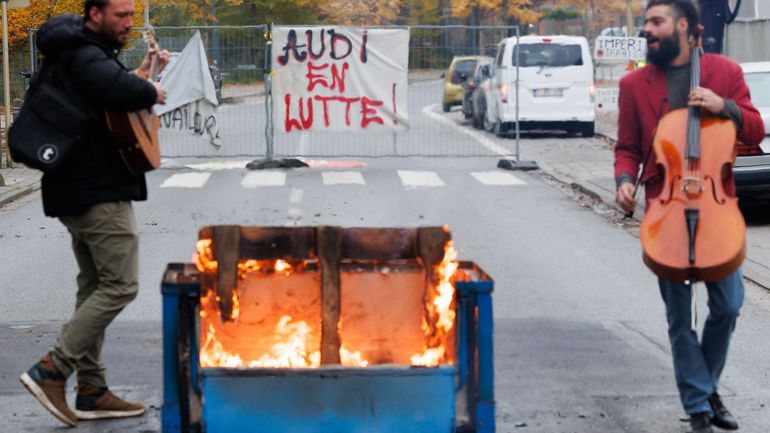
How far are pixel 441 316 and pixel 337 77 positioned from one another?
50.9ft

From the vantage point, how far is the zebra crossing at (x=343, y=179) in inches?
717

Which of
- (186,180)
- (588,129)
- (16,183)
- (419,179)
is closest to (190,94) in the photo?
(186,180)

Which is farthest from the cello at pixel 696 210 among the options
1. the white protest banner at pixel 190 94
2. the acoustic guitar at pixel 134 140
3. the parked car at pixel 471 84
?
the parked car at pixel 471 84

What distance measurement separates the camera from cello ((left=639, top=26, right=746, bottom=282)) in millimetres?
5398

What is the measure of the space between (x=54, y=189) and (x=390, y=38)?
49.2ft

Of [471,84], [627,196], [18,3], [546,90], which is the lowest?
[471,84]

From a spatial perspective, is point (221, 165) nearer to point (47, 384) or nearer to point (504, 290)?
point (504, 290)

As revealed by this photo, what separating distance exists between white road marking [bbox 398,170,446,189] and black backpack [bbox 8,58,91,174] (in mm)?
12127

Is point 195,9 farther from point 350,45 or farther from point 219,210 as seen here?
point 219,210

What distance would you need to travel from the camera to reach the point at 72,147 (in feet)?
18.7

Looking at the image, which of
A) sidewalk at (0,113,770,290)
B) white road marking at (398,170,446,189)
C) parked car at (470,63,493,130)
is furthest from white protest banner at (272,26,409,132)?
parked car at (470,63,493,130)

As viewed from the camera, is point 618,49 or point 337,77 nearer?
point 337,77

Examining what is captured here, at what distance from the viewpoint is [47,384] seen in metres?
5.87

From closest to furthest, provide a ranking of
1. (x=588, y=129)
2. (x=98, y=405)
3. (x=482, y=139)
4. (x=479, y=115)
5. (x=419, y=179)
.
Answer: (x=98, y=405) → (x=419, y=179) → (x=482, y=139) → (x=588, y=129) → (x=479, y=115)
